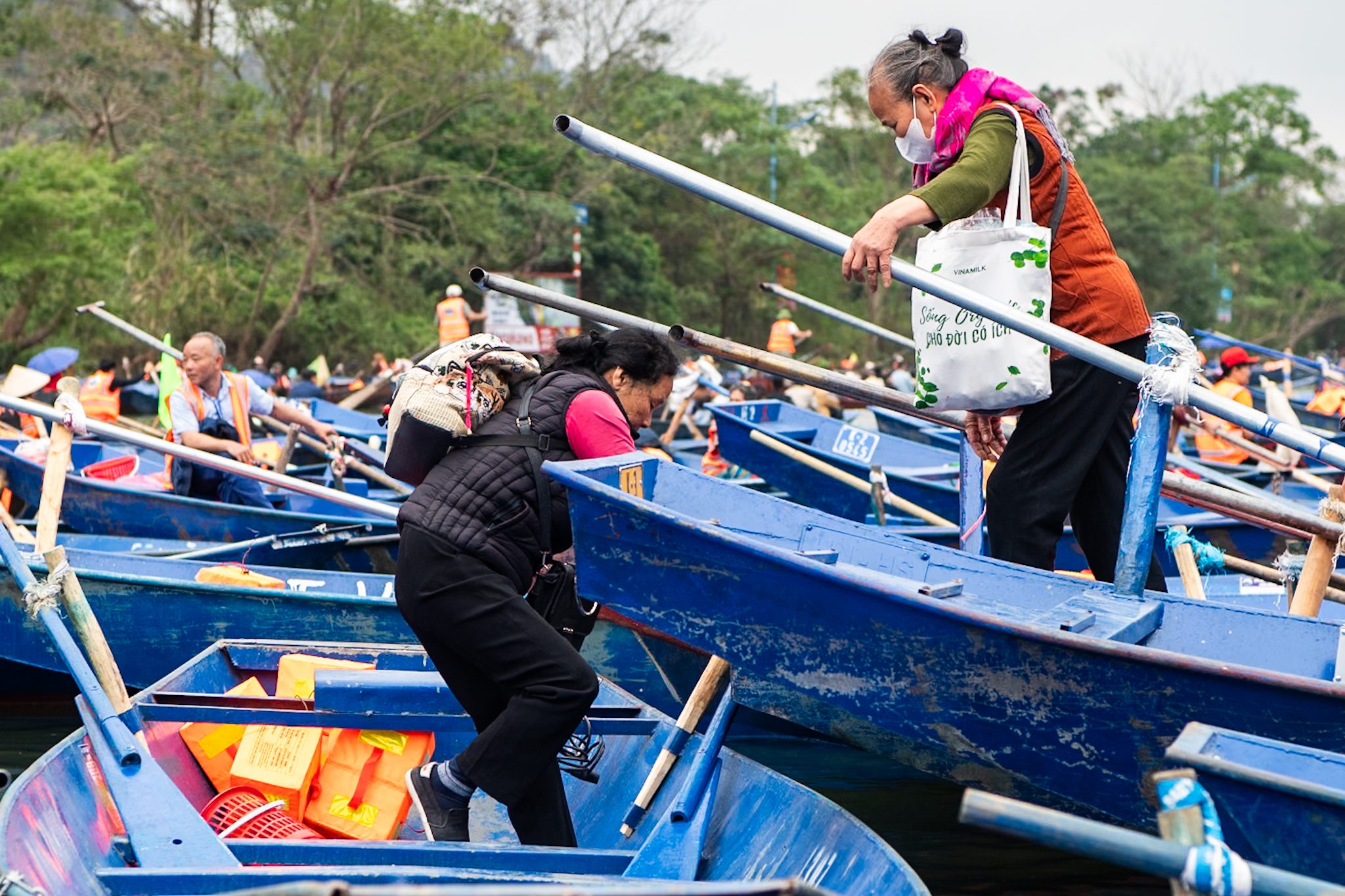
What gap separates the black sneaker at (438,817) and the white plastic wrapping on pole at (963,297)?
5.24 ft

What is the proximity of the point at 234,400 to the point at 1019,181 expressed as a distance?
5151 mm

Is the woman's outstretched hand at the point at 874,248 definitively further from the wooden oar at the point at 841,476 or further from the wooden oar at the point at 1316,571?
the wooden oar at the point at 841,476

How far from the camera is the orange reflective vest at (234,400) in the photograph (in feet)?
23.7

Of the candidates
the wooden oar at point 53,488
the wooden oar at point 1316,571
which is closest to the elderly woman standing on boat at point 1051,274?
the wooden oar at point 1316,571

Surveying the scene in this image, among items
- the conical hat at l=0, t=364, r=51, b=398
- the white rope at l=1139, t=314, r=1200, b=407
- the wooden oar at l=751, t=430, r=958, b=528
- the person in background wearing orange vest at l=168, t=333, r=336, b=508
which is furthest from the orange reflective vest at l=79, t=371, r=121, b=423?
the white rope at l=1139, t=314, r=1200, b=407

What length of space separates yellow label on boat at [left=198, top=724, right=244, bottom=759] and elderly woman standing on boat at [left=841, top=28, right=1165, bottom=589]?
7.87 feet

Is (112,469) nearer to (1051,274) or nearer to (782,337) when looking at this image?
(1051,274)

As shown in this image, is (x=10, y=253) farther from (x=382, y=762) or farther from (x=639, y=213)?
(x=382, y=762)

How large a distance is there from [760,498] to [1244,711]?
1.79 m

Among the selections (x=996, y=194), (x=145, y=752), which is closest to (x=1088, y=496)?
(x=996, y=194)

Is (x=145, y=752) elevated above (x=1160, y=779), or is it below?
below

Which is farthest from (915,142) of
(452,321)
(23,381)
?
(452,321)

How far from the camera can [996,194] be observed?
349cm

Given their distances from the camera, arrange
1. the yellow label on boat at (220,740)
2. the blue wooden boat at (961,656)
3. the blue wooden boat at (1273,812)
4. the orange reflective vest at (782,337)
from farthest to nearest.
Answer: the orange reflective vest at (782,337) → the yellow label on boat at (220,740) → the blue wooden boat at (961,656) → the blue wooden boat at (1273,812)
